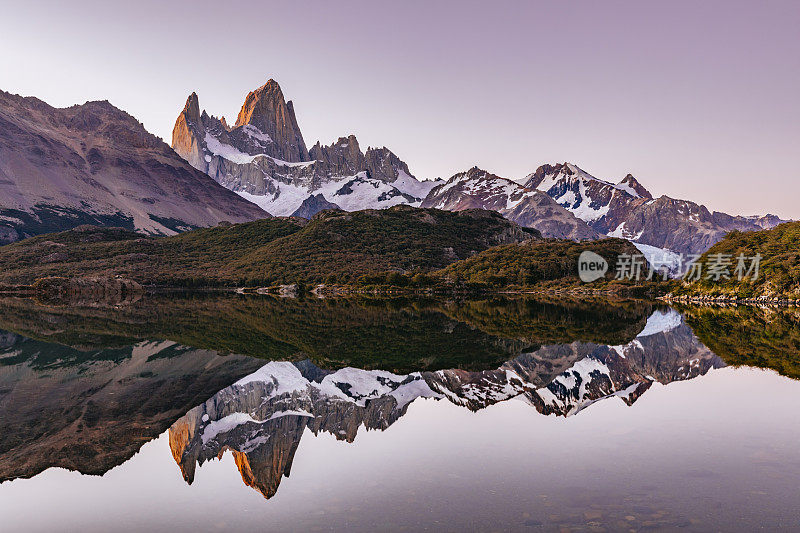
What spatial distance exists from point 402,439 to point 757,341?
34492 mm

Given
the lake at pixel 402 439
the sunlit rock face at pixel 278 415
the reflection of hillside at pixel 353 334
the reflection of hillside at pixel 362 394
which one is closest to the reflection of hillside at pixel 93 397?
the lake at pixel 402 439

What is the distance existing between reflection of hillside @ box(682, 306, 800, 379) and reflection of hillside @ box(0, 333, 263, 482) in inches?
1114

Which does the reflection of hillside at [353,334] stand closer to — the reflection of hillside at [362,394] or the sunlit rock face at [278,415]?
the reflection of hillside at [362,394]

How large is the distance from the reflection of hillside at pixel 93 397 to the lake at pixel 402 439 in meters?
0.13

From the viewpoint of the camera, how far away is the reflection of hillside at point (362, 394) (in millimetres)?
16891

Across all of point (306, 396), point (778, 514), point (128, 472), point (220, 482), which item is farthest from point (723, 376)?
point (128, 472)

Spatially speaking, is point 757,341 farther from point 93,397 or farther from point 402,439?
point 93,397

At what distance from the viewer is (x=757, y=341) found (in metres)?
40.6

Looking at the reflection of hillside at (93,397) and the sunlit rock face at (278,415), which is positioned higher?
the sunlit rock face at (278,415)

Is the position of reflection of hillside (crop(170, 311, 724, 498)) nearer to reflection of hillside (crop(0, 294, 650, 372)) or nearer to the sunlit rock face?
the sunlit rock face

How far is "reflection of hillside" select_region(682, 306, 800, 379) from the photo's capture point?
103 feet

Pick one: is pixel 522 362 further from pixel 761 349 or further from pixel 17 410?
pixel 17 410

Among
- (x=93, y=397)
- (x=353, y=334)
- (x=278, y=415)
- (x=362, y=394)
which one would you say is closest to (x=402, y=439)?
(x=278, y=415)

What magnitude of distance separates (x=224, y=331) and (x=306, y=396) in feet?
91.5
